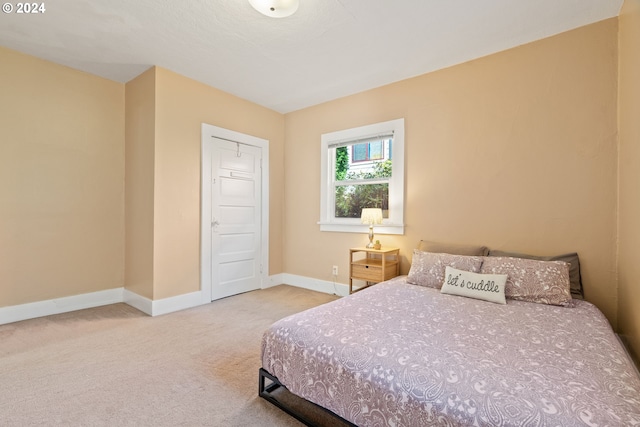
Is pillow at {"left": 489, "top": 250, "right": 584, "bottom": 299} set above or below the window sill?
below

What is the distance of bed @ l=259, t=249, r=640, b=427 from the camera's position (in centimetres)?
102

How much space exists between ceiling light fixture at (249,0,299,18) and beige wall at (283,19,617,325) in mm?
1687

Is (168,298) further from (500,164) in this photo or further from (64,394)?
(500,164)

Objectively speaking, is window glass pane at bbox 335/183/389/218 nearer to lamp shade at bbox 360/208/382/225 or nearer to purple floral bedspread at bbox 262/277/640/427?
lamp shade at bbox 360/208/382/225

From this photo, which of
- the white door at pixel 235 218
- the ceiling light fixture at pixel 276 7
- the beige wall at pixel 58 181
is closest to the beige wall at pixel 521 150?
the white door at pixel 235 218

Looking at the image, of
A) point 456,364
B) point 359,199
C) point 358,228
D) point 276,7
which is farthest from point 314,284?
point 276,7

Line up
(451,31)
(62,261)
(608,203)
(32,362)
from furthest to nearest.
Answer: (62,261) → (451,31) → (608,203) → (32,362)

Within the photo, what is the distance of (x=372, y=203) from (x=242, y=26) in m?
2.31

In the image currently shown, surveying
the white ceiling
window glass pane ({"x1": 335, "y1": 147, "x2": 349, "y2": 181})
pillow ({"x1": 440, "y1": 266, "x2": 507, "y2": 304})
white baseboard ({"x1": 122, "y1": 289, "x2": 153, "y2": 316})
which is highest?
the white ceiling

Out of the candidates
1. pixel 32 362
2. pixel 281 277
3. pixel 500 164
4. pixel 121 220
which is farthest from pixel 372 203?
pixel 32 362

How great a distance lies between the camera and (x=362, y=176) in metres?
3.73

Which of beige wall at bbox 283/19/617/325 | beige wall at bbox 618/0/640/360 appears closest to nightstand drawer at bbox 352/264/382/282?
beige wall at bbox 283/19/617/325

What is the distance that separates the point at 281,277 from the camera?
447 cm

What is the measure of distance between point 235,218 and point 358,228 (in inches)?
64.6
